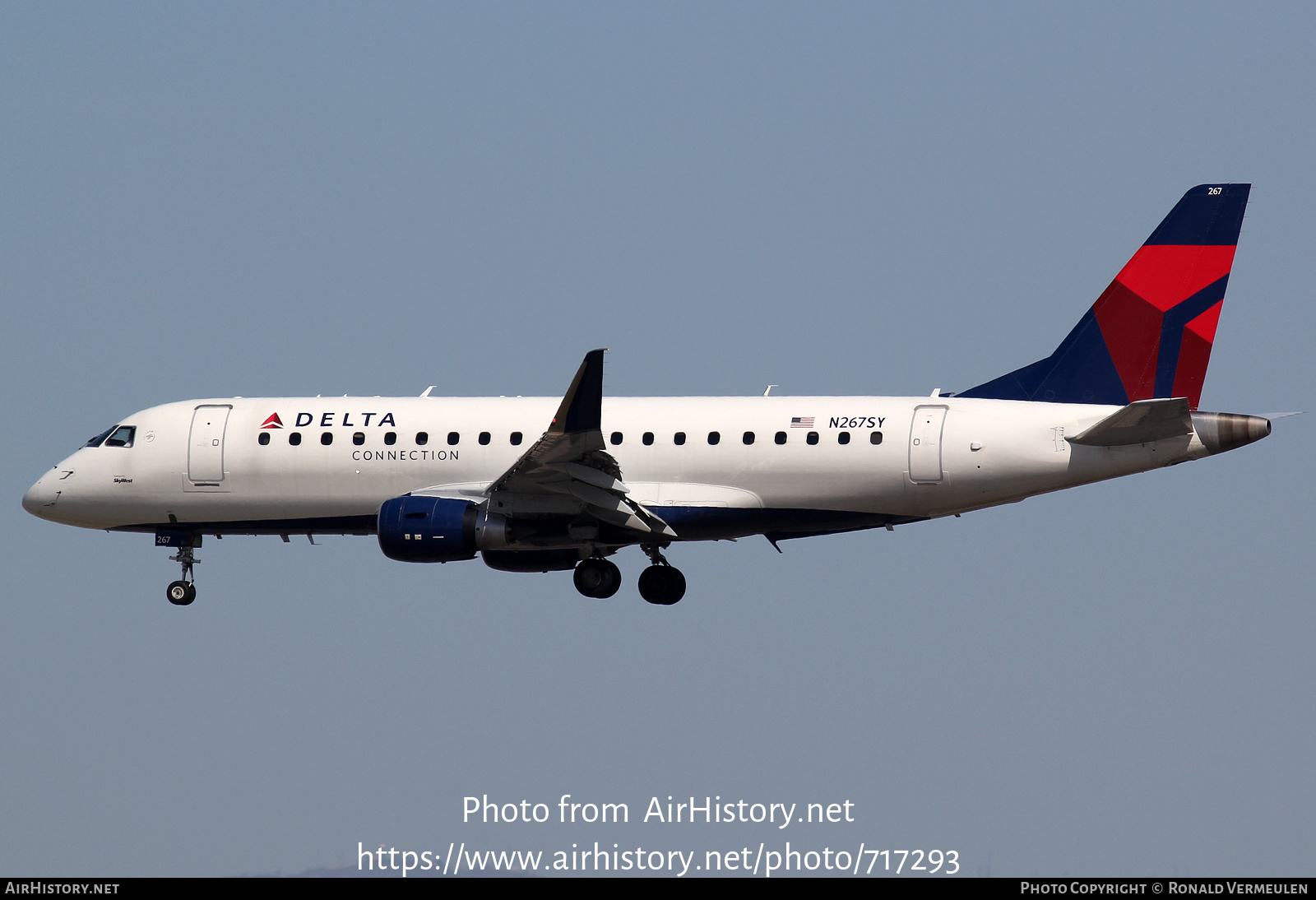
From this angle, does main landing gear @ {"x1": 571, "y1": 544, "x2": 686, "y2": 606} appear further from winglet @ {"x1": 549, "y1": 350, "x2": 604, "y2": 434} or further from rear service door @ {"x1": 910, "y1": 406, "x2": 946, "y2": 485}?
rear service door @ {"x1": 910, "y1": 406, "x2": 946, "y2": 485}

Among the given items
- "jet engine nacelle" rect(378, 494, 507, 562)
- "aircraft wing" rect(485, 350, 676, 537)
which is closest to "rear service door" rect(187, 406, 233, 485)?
"jet engine nacelle" rect(378, 494, 507, 562)

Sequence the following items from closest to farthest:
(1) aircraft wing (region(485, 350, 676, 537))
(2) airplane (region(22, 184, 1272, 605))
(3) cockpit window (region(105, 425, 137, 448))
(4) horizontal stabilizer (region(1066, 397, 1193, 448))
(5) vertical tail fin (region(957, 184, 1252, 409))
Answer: (1) aircraft wing (region(485, 350, 676, 537)), (4) horizontal stabilizer (region(1066, 397, 1193, 448)), (2) airplane (region(22, 184, 1272, 605)), (5) vertical tail fin (region(957, 184, 1252, 409)), (3) cockpit window (region(105, 425, 137, 448))

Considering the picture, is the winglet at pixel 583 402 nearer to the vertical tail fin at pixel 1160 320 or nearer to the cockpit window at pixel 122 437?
the vertical tail fin at pixel 1160 320

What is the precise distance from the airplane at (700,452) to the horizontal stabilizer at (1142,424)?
42mm

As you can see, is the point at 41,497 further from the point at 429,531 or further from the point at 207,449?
the point at 429,531

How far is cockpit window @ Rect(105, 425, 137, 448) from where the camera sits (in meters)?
39.6

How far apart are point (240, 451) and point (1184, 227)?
20.8m

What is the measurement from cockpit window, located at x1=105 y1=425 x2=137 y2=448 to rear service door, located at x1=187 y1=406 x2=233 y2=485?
1694 millimetres

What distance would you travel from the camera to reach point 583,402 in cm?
3300

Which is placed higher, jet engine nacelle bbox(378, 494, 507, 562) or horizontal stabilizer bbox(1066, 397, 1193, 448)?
horizontal stabilizer bbox(1066, 397, 1193, 448)

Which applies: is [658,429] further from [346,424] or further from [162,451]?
[162,451]
